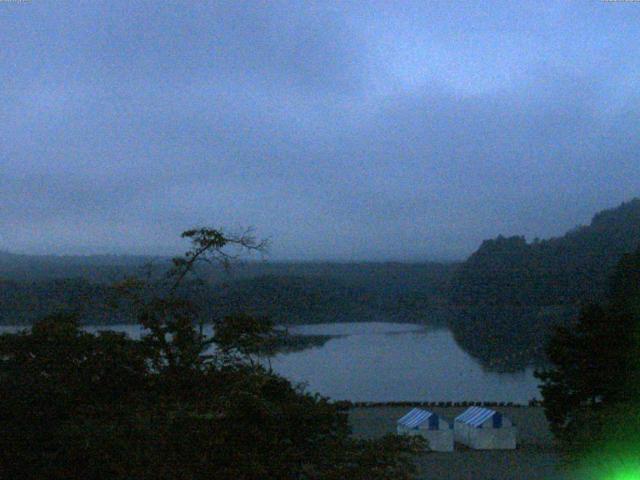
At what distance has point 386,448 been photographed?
207 inches

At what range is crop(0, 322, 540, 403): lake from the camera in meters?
20.4

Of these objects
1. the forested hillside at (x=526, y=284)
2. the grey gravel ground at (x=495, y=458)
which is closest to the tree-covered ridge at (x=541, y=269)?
the forested hillside at (x=526, y=284)

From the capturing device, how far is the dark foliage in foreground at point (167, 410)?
4906 millimetres

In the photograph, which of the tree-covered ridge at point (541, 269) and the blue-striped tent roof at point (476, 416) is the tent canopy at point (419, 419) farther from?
the tree-covered ridge at point (541, 269)

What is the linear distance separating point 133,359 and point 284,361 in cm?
1710

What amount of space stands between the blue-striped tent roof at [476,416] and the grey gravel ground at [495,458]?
47 centimetres

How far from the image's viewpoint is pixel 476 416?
45.1 ft

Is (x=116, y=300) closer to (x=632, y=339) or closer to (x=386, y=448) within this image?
(x=386, y=448)

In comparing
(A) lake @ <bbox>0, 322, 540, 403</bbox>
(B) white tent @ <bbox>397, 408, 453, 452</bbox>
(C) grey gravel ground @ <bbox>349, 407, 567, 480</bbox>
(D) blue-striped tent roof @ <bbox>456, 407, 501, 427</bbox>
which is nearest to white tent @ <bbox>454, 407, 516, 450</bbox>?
(D) blue-striped tent roof @ <bbox>456, 407, 501, 427</bbox>

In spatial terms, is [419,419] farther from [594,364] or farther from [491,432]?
[594,364]

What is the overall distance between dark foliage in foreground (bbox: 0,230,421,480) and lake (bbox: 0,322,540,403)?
369 inches

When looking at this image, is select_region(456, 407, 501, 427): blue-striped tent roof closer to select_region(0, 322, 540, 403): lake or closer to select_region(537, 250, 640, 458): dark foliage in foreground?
select_region(537, 250, 640, 458): dark foliage in foreground

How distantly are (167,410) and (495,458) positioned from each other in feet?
29.1

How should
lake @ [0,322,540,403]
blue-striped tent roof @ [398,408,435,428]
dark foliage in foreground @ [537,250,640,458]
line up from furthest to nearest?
lake @ [0,322,540,403]
blue-striped tent roof @ [398,408,435,428]
dark foliage in foreground @ [537,250,640,458]
